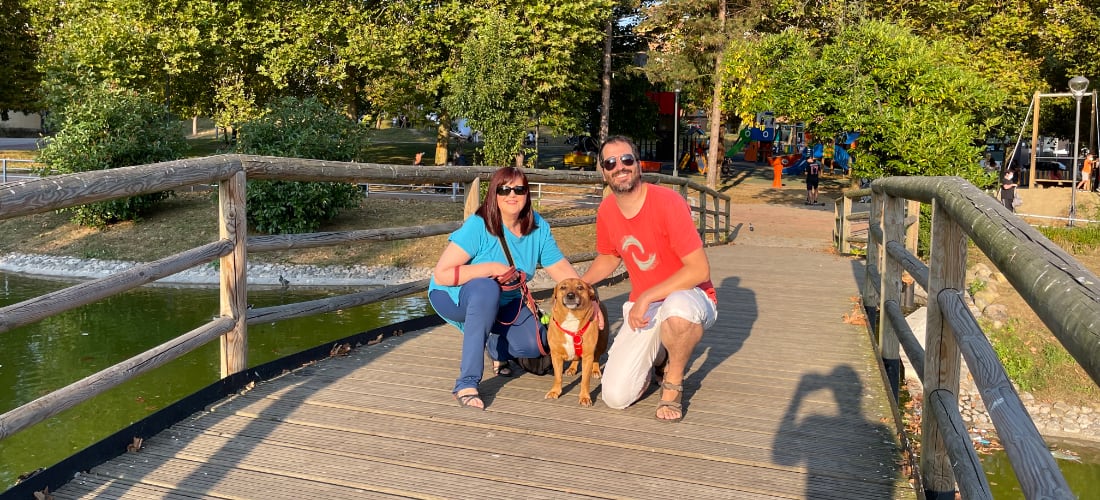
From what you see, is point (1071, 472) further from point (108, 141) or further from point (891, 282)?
point (108, 141)

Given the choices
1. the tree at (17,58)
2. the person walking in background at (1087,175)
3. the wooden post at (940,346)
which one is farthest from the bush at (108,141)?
the person walking in background at (1087,175)

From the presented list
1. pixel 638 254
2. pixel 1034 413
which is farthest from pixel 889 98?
pixel 638 254

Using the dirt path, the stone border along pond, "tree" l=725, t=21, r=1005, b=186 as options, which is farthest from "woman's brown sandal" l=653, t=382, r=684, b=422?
"tree" l=725, t=21, r=1005, b=186

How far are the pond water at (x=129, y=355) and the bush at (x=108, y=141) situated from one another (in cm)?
315

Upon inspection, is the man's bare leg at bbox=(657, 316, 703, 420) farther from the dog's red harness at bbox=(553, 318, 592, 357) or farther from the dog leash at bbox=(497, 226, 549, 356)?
the dog leash at bbox=(497, 226, 549, 356)

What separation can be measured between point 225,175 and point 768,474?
8.80 feet

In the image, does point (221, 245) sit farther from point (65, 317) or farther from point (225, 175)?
point (65, 317)

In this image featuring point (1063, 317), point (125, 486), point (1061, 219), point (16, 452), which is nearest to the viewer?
point (1063, 317)

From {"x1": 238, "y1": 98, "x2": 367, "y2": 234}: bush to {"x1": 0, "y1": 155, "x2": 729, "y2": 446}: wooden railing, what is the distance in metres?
12.1

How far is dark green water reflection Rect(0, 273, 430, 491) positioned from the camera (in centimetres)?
848

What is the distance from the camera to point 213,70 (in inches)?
1205

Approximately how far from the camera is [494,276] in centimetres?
450

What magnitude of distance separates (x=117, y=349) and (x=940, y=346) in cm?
1091

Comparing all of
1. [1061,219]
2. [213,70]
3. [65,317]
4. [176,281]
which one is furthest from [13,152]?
[1061,219]
